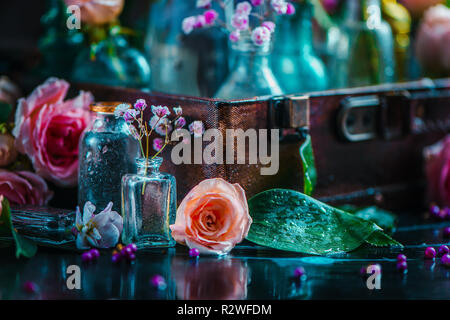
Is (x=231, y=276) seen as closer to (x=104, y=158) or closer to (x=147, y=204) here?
(x=147, y=204)

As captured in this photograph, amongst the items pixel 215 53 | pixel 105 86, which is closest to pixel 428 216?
pixel 215 53

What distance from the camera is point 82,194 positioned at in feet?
2.99

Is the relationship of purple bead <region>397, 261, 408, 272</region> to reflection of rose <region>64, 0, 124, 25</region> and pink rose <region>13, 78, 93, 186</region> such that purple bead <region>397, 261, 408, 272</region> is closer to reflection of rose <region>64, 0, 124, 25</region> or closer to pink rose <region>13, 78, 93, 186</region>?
pink rose <region>13, 78, 93, 186</region>

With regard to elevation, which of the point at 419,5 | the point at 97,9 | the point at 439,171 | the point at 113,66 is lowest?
the point at 439,171

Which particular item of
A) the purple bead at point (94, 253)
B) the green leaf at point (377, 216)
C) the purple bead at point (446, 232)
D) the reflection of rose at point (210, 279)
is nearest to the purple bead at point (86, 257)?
the purple bead at point (94, 253)

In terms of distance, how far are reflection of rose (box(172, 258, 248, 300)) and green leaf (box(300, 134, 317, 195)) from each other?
0.19m

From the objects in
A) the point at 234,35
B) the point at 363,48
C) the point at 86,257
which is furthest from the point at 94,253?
the point at 363,48

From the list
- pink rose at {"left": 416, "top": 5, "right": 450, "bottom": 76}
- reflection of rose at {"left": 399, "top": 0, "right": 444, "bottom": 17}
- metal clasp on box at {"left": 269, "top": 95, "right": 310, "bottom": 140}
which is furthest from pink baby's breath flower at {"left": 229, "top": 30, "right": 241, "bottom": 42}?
reflection of rose at {"left": 399, "top": 0, "right": 444, "bottom": 17}

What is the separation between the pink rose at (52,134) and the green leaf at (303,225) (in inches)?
12.0

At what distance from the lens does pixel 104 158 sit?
2.94 feet

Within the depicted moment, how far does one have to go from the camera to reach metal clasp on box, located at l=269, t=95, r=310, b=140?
923 mm

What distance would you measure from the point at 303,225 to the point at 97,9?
22.1 inches

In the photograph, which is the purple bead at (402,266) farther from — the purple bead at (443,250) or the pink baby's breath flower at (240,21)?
the pink baby's breath flower at (240,21)

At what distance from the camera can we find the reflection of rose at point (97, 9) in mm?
1123
